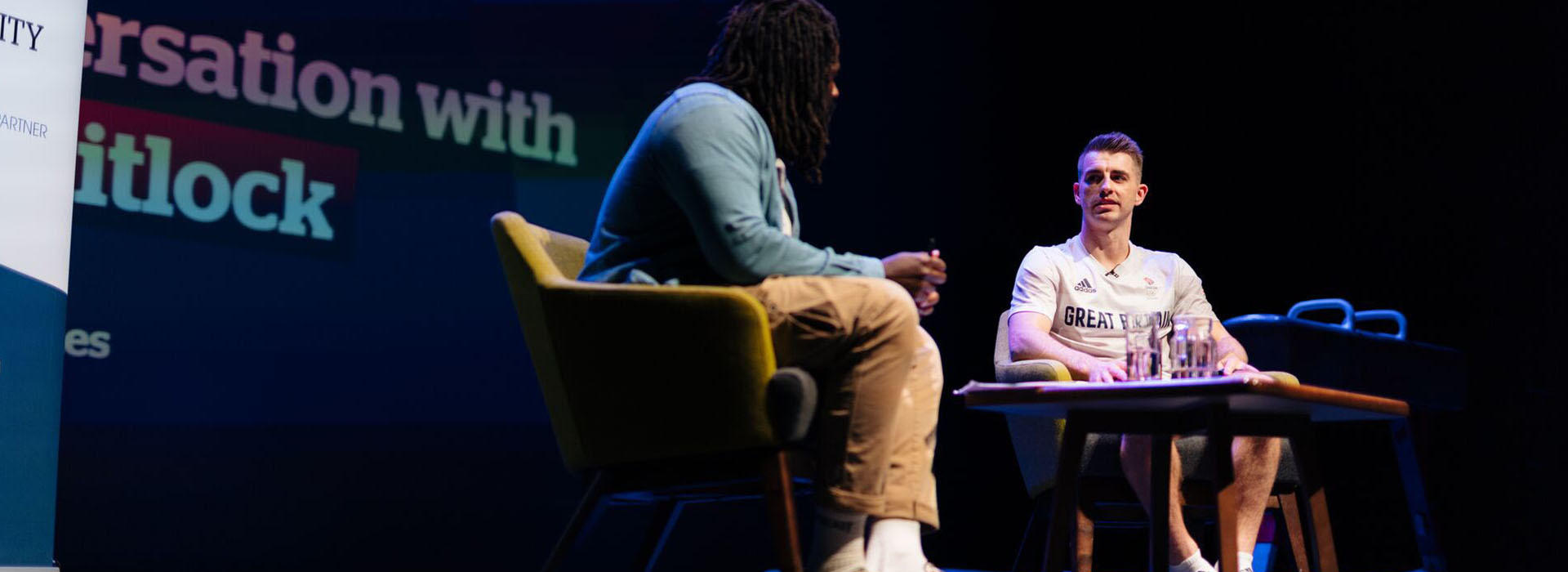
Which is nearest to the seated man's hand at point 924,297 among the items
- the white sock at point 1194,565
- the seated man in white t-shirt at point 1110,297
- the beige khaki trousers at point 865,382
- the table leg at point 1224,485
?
the beige khaki trousers at point 865,382

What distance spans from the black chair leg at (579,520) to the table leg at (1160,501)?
3.60ft

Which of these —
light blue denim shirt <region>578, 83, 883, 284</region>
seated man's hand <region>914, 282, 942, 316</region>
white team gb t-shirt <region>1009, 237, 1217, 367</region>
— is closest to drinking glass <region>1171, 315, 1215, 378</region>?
white team gb t-shirt <region>1009, 237, 1217, 367</region>

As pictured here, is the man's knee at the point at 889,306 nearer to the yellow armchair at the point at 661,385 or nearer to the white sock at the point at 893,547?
the yellow armchair at the point at 661,385

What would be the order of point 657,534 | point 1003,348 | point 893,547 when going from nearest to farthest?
1. point 893,547
2. point 657,534
3. point 1003,348

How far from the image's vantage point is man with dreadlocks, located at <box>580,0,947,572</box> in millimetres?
1794

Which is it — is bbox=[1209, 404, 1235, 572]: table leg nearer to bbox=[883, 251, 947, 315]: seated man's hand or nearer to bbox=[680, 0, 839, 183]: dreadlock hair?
bbox=[883, 251, 947, 315]: seated man's hand

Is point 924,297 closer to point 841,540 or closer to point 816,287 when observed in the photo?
point 816,287

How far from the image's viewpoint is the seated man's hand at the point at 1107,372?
277cm

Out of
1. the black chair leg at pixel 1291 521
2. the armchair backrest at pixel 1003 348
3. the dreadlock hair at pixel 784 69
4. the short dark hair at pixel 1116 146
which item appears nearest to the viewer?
the dreadlock hair at pixel 784 69

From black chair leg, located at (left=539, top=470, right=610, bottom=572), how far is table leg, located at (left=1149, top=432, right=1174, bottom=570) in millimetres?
1097

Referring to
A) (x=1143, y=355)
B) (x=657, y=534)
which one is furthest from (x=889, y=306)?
(x=1143, y=355)

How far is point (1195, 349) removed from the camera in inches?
102

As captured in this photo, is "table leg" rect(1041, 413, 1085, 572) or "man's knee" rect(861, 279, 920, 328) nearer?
"man's knee" rect(861, 279, 920, 328)

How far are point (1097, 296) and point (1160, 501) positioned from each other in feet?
2.84
